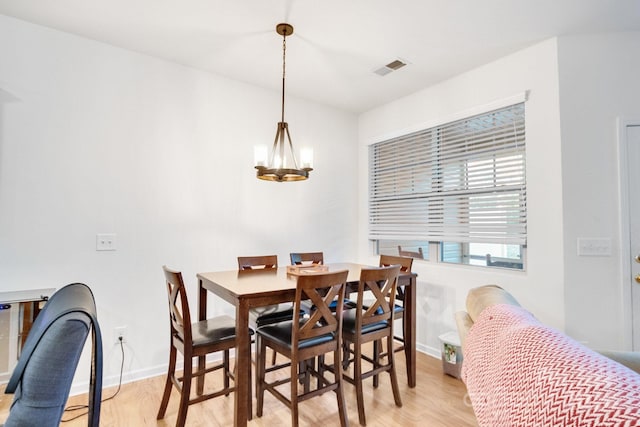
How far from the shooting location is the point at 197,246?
2.94 metres

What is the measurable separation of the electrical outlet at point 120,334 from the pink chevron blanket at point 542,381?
8.25 feet

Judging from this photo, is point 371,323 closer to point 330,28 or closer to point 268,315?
point 268,315

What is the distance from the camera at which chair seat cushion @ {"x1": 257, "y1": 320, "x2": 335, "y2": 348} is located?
1.92m

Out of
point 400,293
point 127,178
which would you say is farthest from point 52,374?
point 400,293

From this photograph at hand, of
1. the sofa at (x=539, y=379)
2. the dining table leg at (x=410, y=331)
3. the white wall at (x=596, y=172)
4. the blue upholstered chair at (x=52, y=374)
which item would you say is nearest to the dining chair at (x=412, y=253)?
the dining table leg at (x=410, y=331)

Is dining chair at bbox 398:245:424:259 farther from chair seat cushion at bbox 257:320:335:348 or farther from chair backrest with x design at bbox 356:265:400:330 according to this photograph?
chair seat cushion at bbox 257:320:335:348

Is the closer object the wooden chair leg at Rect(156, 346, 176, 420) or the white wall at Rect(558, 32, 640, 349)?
the wooden chair leg at Rect(156, 346, 176, 420)

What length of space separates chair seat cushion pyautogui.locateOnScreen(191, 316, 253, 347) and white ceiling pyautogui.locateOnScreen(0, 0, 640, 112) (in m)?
2.06

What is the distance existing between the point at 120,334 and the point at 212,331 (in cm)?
103

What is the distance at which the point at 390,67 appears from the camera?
2973 millimetres

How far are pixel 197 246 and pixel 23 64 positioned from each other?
69.3 inches

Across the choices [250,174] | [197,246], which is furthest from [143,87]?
[197,246]

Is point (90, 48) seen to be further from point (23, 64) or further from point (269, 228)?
point (269, 228)

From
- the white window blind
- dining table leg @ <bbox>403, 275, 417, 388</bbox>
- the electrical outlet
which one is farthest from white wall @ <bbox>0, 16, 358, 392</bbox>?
dining table leg @ <bbox>403, 275, 417, 388</bbox>
